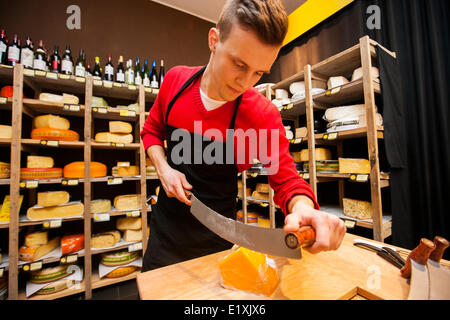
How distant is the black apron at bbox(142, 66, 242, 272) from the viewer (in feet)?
3.58

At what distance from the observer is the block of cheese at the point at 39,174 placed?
2.13 meters

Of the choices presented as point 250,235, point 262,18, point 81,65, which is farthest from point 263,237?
point 81,65

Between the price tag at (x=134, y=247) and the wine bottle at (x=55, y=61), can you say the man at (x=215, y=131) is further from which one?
the wine bottle at (x=55, y=61)

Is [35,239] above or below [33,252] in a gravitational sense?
above

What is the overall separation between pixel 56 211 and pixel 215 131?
2302mm

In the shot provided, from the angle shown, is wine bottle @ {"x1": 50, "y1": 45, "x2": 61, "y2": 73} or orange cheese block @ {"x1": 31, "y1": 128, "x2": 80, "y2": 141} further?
wine bottle @ {"x1": 50, "y1": 45, "x2": 61, "y2": 73}

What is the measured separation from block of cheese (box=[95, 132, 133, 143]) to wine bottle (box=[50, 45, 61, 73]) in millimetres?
925

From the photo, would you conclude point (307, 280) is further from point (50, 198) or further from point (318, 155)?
point (50, 198)

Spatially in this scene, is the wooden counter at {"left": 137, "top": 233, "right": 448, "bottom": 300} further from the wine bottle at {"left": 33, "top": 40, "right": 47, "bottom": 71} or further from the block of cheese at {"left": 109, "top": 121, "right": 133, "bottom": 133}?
the wine bottle at {"left": 33, "top": 40, "right": 47, "bottom": 71}

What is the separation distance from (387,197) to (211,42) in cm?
245

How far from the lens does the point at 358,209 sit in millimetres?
1950

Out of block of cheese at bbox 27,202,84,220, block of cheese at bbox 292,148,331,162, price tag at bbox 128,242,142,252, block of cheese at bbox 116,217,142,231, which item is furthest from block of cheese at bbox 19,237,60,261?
block of cheese at bbox 292,148,331,162

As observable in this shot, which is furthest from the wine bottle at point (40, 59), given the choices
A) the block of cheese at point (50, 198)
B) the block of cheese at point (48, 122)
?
the block of cheese at point (50, 198)
